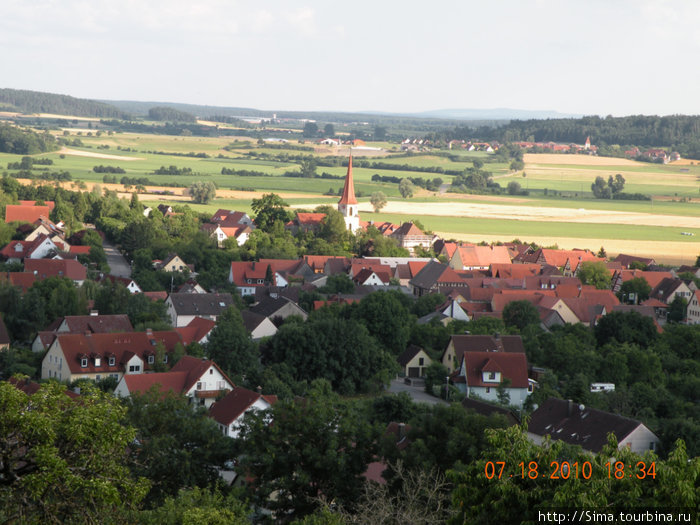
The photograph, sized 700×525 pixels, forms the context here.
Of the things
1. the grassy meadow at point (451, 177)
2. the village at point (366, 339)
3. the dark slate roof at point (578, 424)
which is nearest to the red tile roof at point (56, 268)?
the village at point (366, 339)

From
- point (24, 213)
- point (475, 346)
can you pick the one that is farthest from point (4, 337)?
point (24, 213)

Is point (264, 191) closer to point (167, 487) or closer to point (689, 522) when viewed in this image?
point (167, 487)

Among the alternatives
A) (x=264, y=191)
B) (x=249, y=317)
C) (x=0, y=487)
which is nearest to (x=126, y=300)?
(x=249, y=317)

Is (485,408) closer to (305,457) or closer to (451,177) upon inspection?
(305,457)

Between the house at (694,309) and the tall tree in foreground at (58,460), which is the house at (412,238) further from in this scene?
the tall tree in foreground at (58,460)

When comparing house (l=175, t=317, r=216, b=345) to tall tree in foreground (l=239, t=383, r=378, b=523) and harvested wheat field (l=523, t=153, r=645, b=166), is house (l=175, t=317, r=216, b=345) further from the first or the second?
harvested wheat field (l=523, t=153, r=645, b=166)

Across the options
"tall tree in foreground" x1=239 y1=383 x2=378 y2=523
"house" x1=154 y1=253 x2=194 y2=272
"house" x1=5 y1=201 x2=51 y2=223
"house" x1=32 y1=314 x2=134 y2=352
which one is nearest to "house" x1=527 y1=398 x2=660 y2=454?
"tall tree in foreground" x1=239 y1=383 x2=378 y2=523
